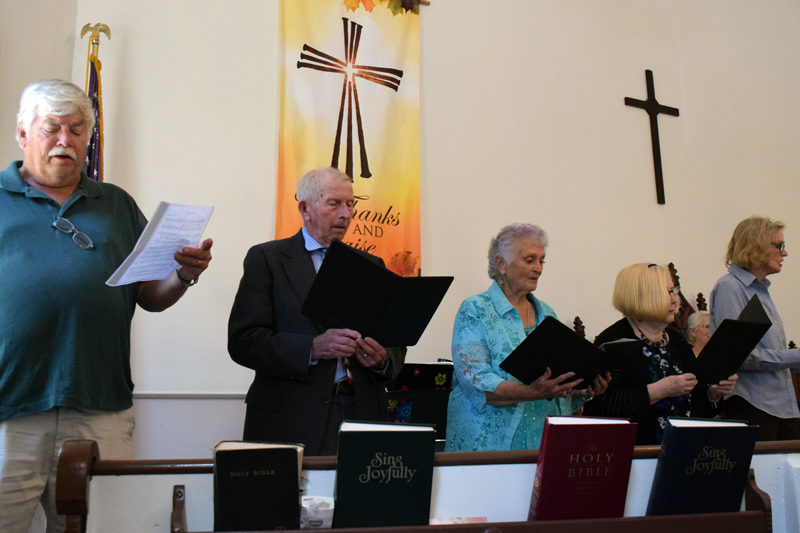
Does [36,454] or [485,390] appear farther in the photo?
[485,390]

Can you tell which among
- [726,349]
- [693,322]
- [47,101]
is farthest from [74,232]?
[693,322]

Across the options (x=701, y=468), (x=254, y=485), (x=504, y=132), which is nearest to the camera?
(x=254, y=485)

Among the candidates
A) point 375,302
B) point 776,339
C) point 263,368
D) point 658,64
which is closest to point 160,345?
point 263,368

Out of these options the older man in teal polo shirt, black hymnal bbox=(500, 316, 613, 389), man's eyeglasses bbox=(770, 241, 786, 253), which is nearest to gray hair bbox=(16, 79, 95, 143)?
the older man in teal polo shirt

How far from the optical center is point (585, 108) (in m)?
4.50

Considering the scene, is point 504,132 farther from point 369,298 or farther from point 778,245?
point 369,298

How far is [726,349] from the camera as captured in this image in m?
2.51

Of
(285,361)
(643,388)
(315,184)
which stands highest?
(315,184)

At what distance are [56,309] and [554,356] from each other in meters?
1.43

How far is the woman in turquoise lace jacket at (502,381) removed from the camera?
2.31 meters

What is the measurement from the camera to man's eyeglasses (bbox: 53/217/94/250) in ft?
6.09

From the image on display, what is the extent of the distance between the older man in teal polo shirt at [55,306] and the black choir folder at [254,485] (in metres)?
0.66

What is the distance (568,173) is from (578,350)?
240 centimetres

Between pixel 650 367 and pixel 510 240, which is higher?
pixel 510 240
